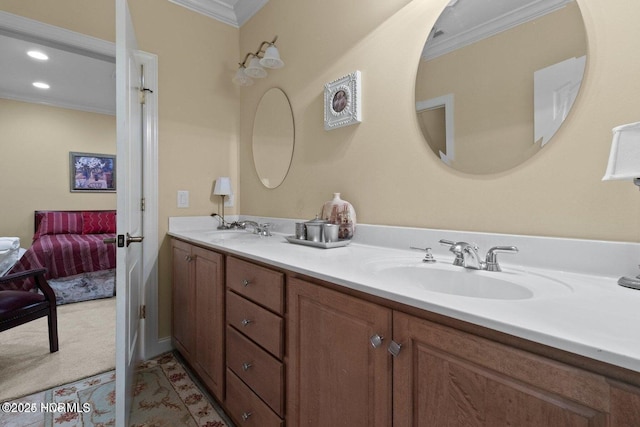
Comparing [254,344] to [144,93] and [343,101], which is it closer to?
[343,101]

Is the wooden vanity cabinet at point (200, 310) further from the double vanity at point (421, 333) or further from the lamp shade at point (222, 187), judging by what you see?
the lamp shade at point (222, 187)

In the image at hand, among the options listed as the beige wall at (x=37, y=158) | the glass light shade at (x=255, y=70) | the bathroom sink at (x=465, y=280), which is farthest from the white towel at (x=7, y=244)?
the bathroom sink at (x=465, y=280)

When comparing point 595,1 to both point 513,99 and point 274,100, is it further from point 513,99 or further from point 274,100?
point 274,100

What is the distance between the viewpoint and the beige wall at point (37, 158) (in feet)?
14.0

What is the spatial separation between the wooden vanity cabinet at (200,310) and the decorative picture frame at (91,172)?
3896 millimetres

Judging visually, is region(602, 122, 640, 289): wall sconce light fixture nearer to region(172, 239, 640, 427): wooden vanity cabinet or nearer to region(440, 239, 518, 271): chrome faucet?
region(440, 239, 518, 271): chrome faucet

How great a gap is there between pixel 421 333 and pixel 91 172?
584 centimetres

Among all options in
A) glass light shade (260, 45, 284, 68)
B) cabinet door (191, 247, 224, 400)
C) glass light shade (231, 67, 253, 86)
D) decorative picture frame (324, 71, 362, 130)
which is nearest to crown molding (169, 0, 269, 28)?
glass light shade (231, 67, 253, 86)

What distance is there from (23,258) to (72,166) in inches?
87.2

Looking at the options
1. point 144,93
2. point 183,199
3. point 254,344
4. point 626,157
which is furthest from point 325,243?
point 144,93

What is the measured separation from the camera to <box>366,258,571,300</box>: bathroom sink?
0.77 metres

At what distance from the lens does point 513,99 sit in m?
1.02

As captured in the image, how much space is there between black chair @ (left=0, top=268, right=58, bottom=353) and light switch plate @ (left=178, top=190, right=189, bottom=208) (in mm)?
1034

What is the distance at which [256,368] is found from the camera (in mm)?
1172
